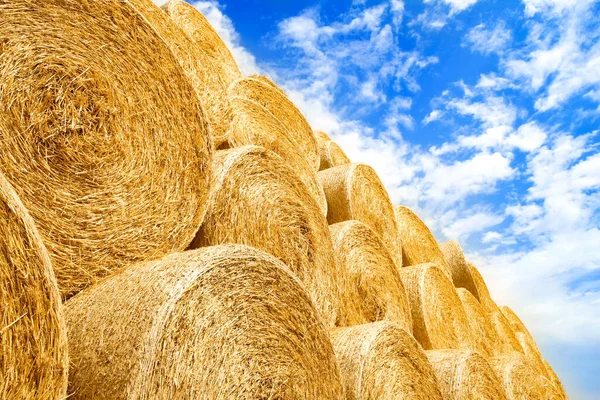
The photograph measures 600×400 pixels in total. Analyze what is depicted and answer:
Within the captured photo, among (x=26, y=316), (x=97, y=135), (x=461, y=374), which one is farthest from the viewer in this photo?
(x=461, y=374)

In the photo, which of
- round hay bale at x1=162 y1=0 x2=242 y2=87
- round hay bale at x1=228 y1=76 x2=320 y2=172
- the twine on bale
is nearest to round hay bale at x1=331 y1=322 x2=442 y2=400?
round hay bale at x1=228 y1=76 x2=320 y2=172

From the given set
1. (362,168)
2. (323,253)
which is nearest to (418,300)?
(362,168)

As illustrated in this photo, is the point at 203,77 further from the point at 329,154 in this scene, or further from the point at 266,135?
the point at 329,154

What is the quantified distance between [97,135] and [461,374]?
3.00 metres

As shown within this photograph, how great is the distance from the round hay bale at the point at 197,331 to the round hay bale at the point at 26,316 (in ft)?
0.78

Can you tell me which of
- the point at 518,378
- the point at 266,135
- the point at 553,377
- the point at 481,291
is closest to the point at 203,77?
the point at 266,135

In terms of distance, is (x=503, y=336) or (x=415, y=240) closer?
(x=415, y=240)

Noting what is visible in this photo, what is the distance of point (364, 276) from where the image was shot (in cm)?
412

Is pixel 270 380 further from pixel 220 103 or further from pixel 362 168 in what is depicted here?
pixel 362 168

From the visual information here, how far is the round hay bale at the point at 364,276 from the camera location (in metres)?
3.89

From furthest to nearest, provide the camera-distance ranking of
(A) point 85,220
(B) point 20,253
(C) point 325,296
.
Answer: (C) point 325,296 → (A) point 85,220 → (B) point 20,253

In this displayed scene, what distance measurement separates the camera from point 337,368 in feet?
9.09

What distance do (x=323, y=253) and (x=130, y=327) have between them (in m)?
1.77

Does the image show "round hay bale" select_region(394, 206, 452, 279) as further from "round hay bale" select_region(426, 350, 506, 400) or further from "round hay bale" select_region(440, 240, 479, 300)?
"round hay bale" select_region(426, 350, 506, 400)
